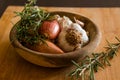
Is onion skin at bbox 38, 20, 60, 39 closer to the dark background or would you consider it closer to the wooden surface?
the wooden surface

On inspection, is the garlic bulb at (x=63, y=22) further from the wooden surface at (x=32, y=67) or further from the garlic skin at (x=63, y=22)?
the wooden surface at (x=32, y=67)

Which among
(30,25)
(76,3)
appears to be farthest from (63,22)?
(76,3)

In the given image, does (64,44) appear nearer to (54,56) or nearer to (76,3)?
(54,56)


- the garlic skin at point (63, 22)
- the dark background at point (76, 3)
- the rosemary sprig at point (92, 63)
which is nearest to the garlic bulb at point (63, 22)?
the garlic skin at point (63, 22)

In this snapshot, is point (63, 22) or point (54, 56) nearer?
point (54, 56)

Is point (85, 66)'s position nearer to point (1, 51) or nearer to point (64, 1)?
point (1, 51)

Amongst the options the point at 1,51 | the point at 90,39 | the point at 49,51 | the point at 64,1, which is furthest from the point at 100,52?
the point at 64,1
